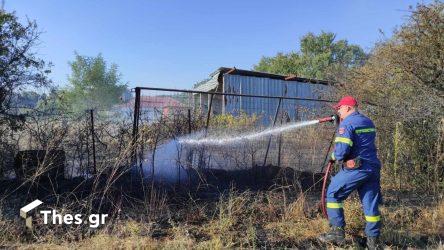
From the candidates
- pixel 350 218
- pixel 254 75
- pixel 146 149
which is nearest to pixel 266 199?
pixel 350 218

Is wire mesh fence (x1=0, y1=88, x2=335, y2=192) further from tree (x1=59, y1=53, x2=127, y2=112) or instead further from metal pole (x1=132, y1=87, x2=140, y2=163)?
tree (x1=59, y1=53, x2=127, y2=112)

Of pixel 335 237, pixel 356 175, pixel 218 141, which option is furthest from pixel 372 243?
pixel 218 141

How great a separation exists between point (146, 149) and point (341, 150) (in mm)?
3264

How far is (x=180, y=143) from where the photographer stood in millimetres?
7258

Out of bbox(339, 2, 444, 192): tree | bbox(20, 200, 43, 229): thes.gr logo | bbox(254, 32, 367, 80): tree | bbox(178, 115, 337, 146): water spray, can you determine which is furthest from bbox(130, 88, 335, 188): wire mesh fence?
bbox(254, 32, 367, 80): tree

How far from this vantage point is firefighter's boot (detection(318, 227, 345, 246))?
16.0ft

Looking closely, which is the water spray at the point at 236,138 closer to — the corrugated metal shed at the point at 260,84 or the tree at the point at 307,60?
the corrugated metal shed at the point at 260,84

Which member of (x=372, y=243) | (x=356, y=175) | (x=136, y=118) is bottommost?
(x=372, y=243)

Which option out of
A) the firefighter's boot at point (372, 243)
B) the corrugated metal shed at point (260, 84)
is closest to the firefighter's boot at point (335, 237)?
the firefighter's boot at point (372, 243)

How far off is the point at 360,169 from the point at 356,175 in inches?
3.3

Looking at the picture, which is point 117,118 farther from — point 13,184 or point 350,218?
point 350,218

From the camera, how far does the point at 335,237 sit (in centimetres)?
→ 489

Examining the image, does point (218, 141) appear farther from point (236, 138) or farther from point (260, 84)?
point (260, 84)

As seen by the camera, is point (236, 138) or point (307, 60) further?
point (307, 60)
